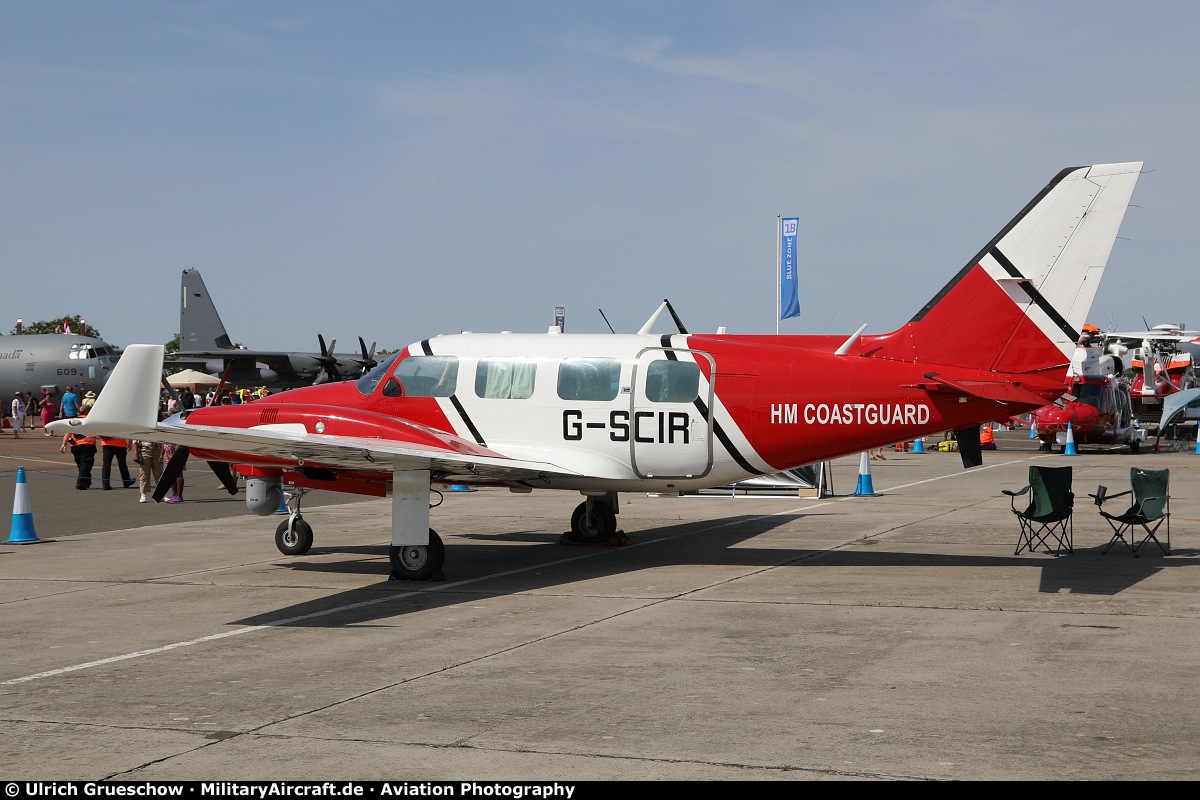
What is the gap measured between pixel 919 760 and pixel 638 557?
9.07 m

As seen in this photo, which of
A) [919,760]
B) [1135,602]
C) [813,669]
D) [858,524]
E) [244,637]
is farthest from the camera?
[858,524]

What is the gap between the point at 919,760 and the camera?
20.5ft

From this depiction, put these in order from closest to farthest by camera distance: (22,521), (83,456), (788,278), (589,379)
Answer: (589,379), (22,521), (83,456), (788,278)

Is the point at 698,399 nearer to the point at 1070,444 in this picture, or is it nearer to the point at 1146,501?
the point at 1146,501

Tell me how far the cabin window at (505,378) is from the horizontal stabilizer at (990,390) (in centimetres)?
486

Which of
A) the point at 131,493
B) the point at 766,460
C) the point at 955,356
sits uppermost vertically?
the point at 955,356

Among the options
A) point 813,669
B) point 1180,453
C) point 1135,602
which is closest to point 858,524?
point 1135,602

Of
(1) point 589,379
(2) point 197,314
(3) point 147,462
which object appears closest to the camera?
(1) point 589,379

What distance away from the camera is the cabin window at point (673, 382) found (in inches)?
542

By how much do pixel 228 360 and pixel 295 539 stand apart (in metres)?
40.0

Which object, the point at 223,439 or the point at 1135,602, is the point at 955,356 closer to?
the point at 1135,602

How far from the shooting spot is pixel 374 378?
49.5ft

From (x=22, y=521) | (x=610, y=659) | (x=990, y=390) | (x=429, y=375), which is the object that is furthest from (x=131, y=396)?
(x=990, y=390)

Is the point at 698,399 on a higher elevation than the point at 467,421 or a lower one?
higher
